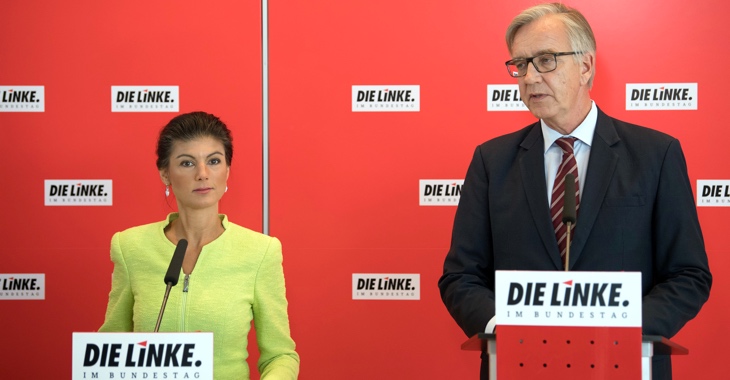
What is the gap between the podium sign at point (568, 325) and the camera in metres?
1.38

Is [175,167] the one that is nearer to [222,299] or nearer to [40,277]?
[222,299]

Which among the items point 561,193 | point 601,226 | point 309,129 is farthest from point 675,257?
point 309,129

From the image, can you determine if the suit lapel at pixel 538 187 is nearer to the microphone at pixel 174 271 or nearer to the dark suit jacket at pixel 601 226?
the dark suit jacket at pixel 601 226

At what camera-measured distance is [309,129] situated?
10.8 ft

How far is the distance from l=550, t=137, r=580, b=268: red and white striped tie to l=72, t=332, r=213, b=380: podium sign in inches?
36.1

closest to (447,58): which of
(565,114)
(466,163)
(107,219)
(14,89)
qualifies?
(466,163)

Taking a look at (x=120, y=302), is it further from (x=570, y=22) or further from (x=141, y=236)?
(x=570, y=22)

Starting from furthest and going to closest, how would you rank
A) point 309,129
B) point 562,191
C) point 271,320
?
point 309,129 < point 271,320 < point 562,191

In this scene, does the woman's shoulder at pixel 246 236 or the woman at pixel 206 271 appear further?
the woman's shoulder at pixel 246 236

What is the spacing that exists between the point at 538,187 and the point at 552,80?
0.27m

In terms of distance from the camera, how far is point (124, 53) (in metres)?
3.33

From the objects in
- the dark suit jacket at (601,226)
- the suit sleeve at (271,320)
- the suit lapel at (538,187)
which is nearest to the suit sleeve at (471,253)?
the dark suit jacket at (601,226)

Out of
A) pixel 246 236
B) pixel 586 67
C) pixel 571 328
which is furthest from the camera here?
pixel 246 236

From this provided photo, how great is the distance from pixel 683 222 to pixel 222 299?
47.0 inches
